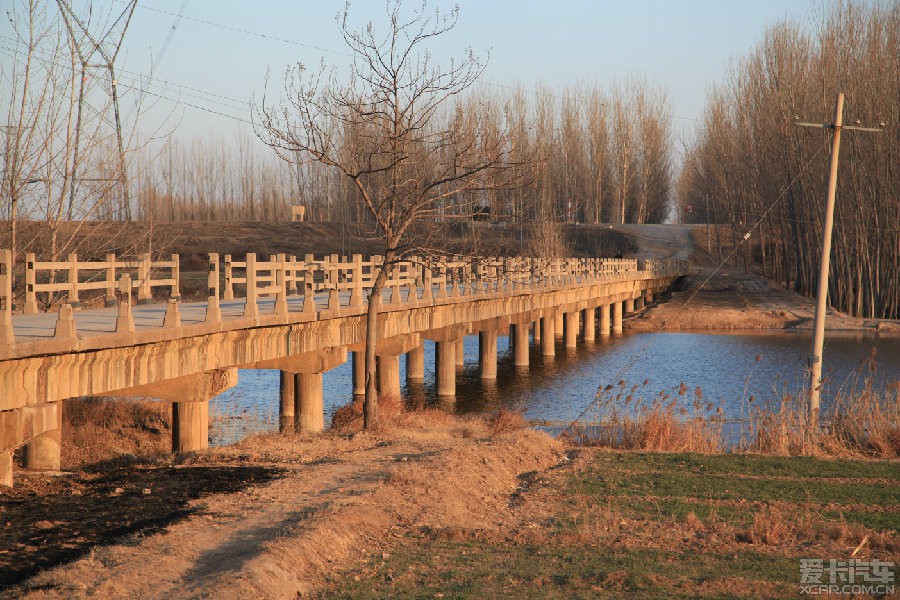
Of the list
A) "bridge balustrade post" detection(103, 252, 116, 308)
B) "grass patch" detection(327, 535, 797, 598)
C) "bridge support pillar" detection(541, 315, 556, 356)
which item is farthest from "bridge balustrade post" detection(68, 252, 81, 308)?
"bridge support pillar" detection(541, 315, 556, 356)

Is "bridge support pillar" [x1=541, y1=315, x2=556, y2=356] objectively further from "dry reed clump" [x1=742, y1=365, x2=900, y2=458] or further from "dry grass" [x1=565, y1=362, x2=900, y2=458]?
"dry reed clump" [x1=742, y1=365, x2=900, y2=458]

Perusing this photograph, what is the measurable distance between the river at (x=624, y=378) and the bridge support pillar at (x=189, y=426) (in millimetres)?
4144

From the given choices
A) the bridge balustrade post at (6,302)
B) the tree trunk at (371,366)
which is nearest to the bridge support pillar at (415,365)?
the tree trunk at (371,366)

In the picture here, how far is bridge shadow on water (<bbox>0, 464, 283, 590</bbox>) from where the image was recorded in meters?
8.46

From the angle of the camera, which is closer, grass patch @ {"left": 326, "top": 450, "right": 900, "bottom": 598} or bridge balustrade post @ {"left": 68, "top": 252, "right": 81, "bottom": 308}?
grass patch @ {"left": 326, "top": 450, "right": 900, "bottom": 598}

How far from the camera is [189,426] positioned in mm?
15562

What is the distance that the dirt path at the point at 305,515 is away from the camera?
24.3ft

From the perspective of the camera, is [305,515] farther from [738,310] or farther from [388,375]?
[738,310]

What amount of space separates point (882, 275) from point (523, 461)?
4525 centimetres

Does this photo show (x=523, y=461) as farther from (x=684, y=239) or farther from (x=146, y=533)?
(x=684, y=239)

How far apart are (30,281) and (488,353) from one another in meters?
20.0

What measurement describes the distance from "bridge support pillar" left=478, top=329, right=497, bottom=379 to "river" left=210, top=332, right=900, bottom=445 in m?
0.37

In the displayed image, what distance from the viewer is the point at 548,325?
42.3m

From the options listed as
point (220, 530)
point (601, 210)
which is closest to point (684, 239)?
point (601, 210)
